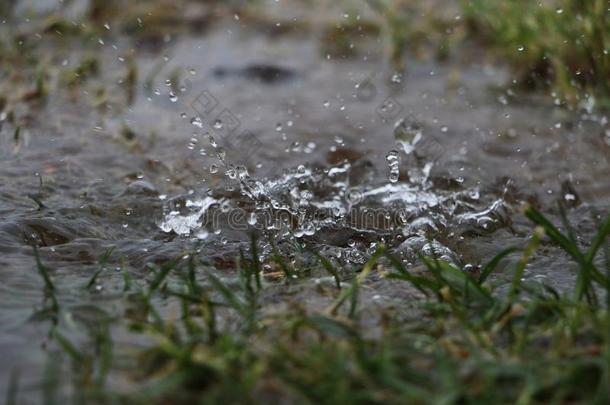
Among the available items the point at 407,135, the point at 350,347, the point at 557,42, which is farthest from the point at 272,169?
the point at 350,347

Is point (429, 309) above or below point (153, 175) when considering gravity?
below

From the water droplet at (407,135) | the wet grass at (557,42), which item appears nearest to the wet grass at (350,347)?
the water droplet at (407,135)

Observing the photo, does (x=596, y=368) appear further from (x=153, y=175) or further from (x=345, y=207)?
(x=153, y=175)

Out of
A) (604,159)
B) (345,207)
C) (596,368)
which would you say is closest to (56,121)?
(345,207)

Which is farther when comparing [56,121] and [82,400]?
[56,121]

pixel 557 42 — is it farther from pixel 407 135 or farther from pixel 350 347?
pixel 350 347

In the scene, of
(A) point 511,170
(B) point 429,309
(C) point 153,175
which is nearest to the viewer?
(B) point 429,309

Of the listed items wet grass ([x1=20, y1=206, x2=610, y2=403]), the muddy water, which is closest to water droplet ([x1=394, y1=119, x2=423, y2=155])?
the muddy water

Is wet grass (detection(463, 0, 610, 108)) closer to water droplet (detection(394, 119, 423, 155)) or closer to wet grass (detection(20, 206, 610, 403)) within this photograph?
water droplet (detection(394, 119, 423, 155))
